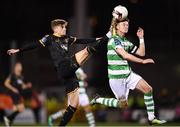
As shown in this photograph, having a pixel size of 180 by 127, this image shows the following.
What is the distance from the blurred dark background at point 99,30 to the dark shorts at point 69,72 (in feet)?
52.6

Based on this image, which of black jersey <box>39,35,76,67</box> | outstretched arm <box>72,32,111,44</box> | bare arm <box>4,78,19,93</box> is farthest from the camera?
bare arm <box>4,78,19,93</box>

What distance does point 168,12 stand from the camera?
32156mm

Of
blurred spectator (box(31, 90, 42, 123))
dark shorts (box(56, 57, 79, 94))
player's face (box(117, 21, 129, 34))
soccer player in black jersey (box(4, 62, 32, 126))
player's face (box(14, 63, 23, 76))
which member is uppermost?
player's face (box(117, 21, 129, 34))

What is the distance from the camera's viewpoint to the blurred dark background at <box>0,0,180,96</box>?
102 feet

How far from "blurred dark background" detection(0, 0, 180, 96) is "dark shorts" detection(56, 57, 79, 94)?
16.0 metres

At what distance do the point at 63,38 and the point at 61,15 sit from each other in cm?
1792

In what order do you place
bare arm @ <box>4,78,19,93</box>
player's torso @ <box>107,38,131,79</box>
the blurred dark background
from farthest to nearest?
the blurred dark background
bare arm @ <box>4,78,19,93</box>
player's torso @ <box>107,38,131,79</box>

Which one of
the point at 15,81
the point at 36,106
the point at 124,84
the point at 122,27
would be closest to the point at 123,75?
the point at 124,84

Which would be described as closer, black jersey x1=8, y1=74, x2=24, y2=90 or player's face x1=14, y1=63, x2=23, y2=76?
player's face x1=14, y1=63, x2=23, y2=76

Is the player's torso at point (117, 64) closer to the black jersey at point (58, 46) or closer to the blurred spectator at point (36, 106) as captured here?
the black jersey at point (58, 46)

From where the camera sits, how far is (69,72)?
13734 millimetres

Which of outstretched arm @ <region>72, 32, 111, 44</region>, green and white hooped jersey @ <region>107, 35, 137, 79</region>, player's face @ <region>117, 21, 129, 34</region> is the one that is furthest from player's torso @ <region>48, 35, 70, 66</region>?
player's face @ <region>117, 21, 129, 34</region>

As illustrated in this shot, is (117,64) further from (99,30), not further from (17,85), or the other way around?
(99,30)

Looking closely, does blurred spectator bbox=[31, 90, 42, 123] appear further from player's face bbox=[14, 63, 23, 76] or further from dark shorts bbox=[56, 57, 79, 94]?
dark shorts bbox=[56, 57, 79, 94]
